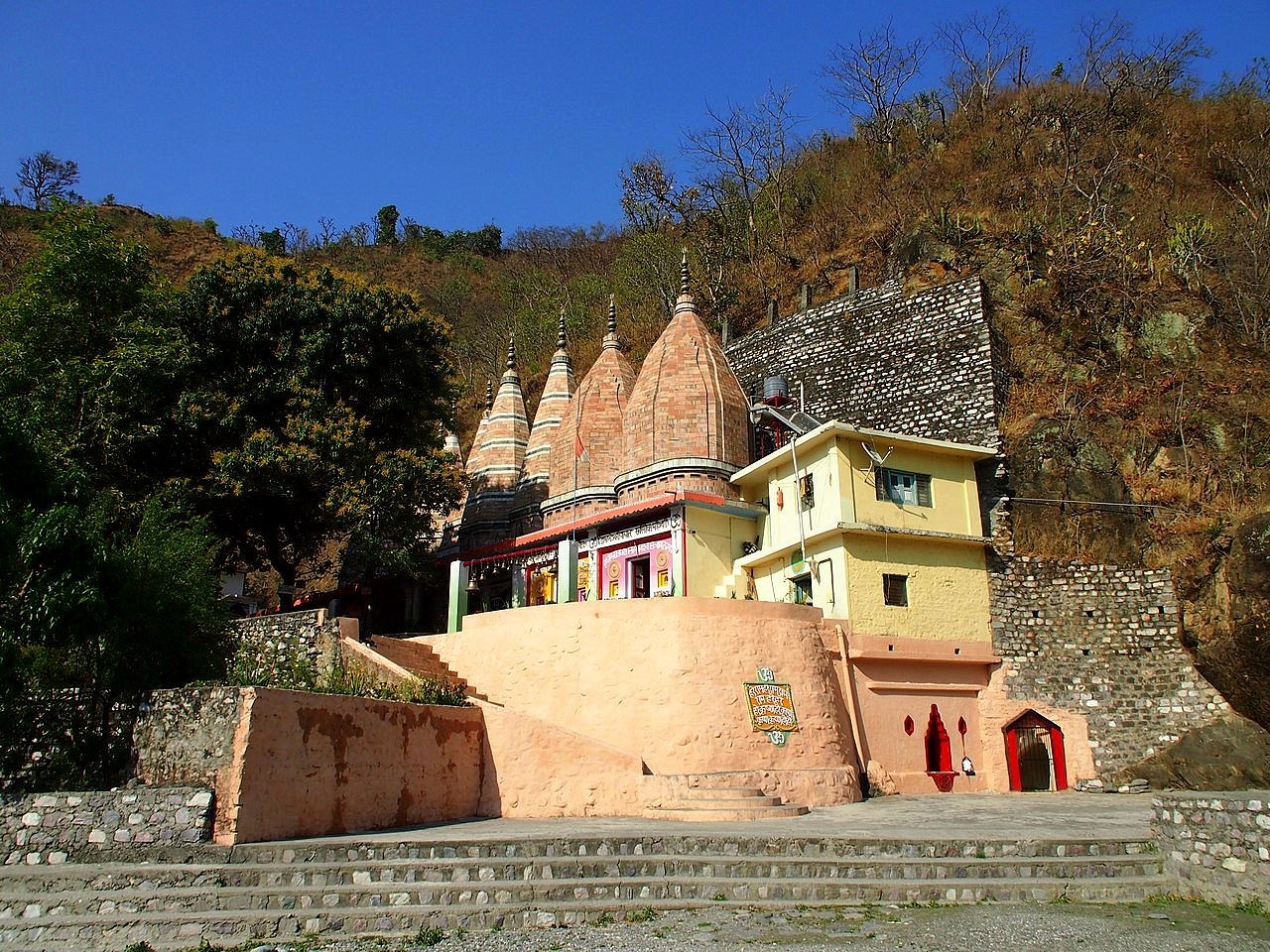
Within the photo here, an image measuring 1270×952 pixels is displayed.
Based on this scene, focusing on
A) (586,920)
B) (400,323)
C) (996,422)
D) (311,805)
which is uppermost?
(400,323)

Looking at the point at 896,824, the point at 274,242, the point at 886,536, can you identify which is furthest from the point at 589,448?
the point at 274,242

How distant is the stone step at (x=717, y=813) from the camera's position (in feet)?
43.8

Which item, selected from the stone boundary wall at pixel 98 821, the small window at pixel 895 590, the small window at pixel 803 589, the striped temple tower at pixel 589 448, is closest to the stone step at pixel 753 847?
the stone boundary wall at pixel 98 821

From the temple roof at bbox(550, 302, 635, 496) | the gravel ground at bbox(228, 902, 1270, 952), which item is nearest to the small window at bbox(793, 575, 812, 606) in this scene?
the temple roof at bbox(550, 302, 635, 496)

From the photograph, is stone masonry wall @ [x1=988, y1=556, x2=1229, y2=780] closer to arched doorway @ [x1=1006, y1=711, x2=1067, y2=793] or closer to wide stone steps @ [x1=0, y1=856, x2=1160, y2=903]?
arched doorway @ [x1=1006, y1=711, x2=1067, y2=793]

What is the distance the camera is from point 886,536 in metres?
18.6

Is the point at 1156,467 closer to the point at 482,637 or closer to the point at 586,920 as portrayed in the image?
the point at 482,637

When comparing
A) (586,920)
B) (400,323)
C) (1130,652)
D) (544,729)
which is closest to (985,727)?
(1130,652)

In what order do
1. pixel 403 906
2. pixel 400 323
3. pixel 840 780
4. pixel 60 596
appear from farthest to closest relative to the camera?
pixel 400 323
pixel 840 780
pixel 60 596
pixel 403 906

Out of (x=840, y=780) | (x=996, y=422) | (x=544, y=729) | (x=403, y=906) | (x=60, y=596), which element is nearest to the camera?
(x=403, y=906)

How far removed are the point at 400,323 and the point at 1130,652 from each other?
17052mm

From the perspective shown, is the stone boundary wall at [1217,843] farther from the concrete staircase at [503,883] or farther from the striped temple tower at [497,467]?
the striped temple tower at [497,467]

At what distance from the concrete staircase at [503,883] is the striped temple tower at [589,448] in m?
14.2

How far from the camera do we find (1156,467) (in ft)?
63.2
